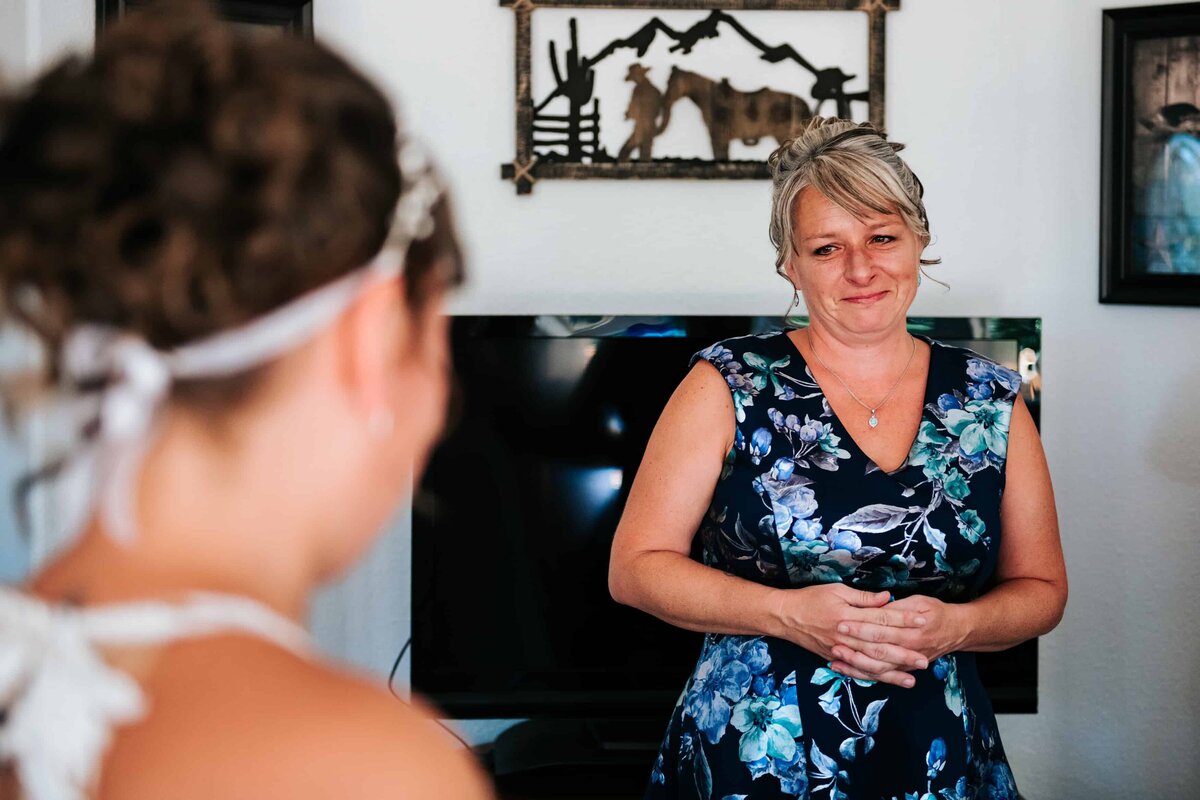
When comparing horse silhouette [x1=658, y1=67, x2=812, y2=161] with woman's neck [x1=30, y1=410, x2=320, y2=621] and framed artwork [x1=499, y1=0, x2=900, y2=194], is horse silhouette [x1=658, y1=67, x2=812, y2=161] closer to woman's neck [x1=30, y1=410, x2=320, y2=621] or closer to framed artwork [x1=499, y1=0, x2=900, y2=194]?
framed artwork [x1=499, y1=0, x2=900, y2=194]

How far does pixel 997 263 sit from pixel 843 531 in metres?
1.22

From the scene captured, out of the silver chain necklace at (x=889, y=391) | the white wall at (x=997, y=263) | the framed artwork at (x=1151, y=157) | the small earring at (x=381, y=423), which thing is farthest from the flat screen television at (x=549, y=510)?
the small earring at (x=381, y=423)

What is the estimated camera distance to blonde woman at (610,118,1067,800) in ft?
5.20

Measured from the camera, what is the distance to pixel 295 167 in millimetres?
545

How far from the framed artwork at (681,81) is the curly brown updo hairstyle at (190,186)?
1995 millimetres

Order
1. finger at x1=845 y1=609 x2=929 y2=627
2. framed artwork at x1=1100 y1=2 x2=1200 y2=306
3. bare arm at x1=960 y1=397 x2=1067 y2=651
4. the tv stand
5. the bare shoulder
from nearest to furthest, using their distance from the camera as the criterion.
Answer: the bare shoulder < finger at x1=845 y1=609 x2=929 y2=627 < bare arm at x1=960 y1=397 x2=1067 y2=651 < the tv stand < framed artwork at x1=1100 y1=2 x2=1200 y2=306

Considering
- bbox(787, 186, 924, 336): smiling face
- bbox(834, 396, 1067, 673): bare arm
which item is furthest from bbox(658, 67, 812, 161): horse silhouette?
bbox(834, 396, 1067, 673): bare arm

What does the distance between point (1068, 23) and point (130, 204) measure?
8.16ft

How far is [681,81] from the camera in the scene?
2.56 m

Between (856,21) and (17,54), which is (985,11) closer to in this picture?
(856,21)

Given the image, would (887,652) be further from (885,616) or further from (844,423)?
(844,423)

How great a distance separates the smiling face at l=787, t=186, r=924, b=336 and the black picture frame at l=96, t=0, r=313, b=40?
1.16 metres

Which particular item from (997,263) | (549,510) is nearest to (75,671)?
(549,510)

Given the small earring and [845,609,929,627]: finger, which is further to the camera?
[845,609,929,627]: finger
